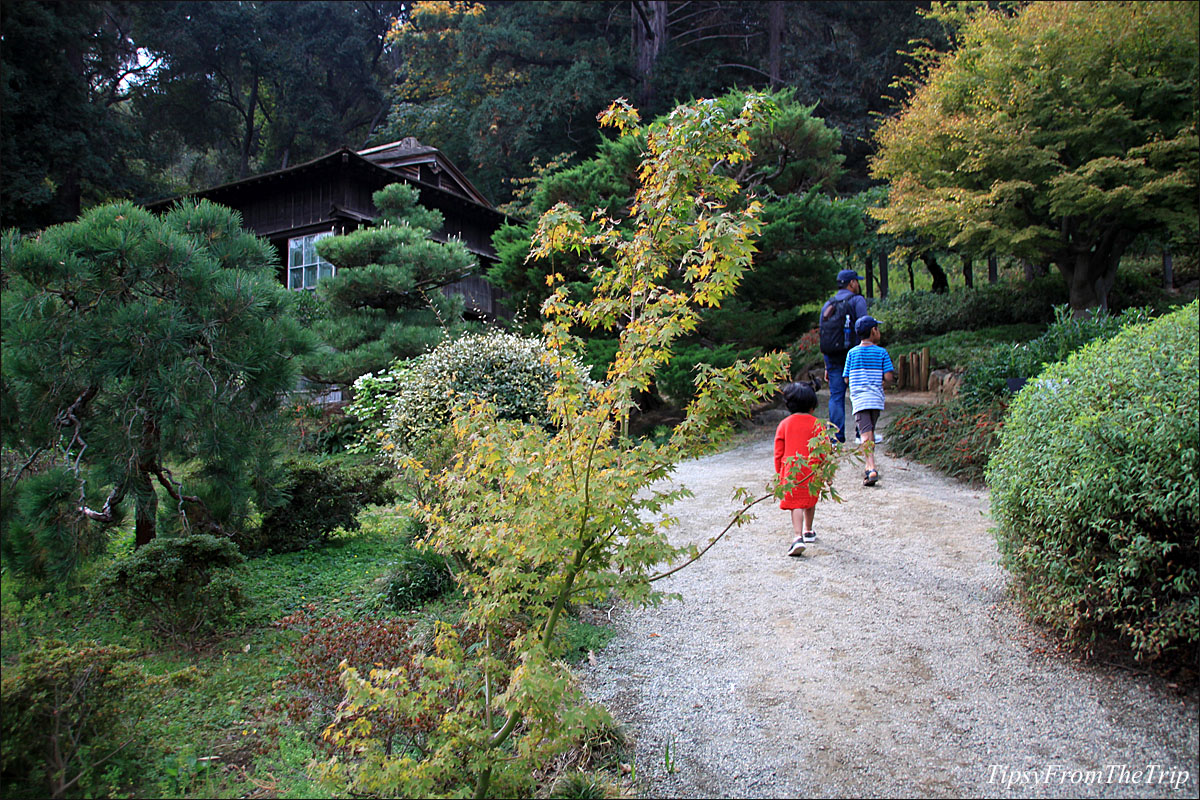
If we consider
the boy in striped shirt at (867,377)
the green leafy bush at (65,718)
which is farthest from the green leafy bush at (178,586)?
the boy in striped shirt at (867,377)

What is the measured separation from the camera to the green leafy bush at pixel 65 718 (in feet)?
7.61

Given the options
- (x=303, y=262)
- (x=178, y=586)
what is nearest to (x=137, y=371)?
(x=178, y=586)

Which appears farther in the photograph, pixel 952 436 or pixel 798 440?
pixel 952 436

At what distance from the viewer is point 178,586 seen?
139 inches

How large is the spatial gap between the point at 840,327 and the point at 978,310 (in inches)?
354

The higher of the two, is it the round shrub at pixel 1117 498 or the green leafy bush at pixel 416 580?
the round shrub at pixel 1117 498

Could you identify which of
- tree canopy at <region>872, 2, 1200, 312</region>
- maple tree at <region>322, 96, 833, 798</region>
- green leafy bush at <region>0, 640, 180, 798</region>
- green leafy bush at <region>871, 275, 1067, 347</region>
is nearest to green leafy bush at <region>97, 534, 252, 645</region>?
green leafy bush at <region>0, 640, 180, 798</region>

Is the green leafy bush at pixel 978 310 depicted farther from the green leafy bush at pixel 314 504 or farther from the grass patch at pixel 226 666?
the grass patch at pixel 226 666

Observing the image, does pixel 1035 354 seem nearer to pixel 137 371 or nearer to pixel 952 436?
pixel 952 436

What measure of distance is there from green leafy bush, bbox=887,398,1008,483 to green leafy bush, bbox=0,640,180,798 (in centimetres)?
620

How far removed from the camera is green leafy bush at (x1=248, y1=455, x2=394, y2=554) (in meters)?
5.22

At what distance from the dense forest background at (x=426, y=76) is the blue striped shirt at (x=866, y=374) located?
421 inches

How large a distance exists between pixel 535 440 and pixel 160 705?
2.02 meters

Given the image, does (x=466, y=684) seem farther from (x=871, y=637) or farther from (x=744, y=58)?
(x=744, y=58)
